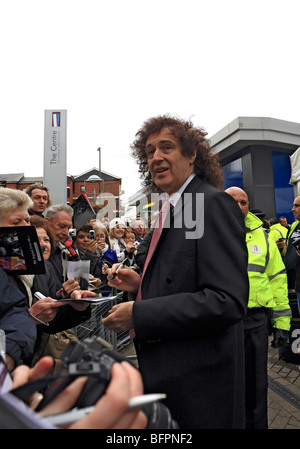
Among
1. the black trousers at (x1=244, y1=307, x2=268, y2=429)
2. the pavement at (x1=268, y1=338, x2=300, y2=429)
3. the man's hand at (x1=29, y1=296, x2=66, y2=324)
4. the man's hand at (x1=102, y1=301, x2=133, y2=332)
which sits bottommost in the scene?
the pavement at (x1=268, y1=338, x2=300, y2=429)

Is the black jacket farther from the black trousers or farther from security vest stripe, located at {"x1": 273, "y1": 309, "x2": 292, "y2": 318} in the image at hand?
security vest stripe, located at {"x1": 273, "y1": 309, "x2": 292, "y2": 318}

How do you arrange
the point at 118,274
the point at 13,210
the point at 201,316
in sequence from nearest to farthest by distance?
the point at 201,316
the point at 118,274
the point at 13,210

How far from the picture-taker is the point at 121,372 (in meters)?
0.62

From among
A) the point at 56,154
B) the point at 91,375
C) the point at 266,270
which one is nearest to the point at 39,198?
the point at 266,270

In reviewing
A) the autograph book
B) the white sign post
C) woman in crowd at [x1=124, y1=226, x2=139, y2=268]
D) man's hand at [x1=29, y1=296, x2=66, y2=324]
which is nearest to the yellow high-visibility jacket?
man's hand at [x1=29, y1=296, x2=66, y2=324]

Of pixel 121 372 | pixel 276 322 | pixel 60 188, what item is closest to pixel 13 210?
pixel 121 372

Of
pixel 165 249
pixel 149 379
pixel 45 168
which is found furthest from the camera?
pixel 45 168

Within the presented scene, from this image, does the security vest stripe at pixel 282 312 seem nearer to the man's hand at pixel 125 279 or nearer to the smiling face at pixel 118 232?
the man's hand at pixel 125 279

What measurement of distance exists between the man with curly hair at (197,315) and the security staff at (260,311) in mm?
1342

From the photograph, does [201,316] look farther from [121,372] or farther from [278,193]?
[278,193]

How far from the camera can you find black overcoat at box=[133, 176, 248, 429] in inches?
48.2

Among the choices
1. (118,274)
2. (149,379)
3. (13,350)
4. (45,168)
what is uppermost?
(45,168)

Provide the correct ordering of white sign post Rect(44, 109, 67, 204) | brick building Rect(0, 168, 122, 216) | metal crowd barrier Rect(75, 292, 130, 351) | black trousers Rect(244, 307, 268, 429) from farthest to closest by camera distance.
Answer: brick building Rect(0, 168, 122, 216)
white sign post Rect(44, 109, 67, 204)
metal crowd barrier Rect(75, 292, 130, 351)
black trousers Rect(244, 307, 268, 429)

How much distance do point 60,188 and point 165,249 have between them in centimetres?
1030
